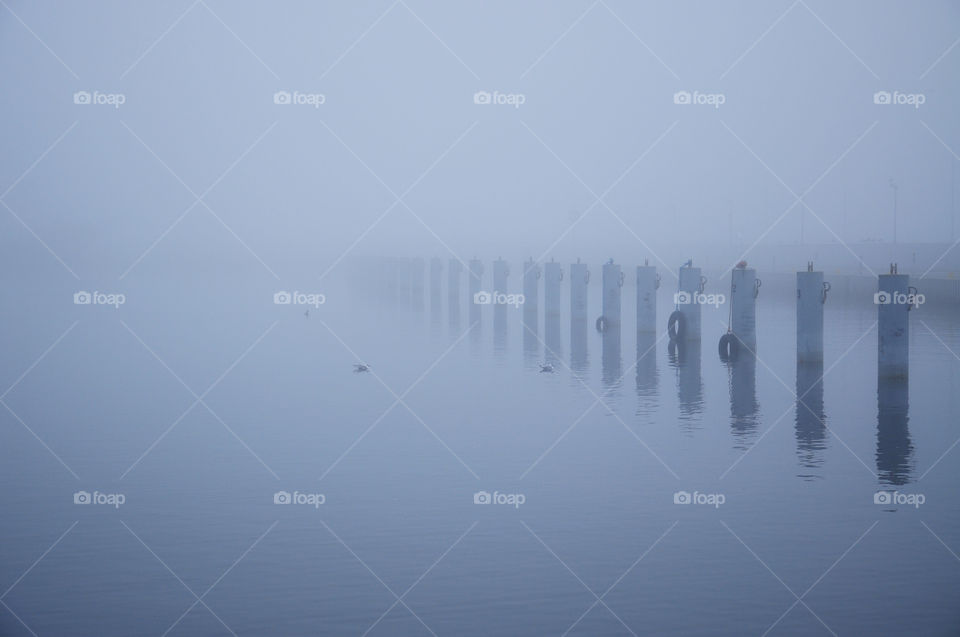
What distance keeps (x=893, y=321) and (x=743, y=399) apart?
468 cm

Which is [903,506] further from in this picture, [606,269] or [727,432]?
[606,269]

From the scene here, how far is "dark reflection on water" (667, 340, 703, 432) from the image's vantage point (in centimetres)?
2736

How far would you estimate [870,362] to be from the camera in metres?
38.2

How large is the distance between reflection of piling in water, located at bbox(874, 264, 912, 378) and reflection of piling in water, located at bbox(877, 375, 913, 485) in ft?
1.23

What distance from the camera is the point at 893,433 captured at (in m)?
25.2

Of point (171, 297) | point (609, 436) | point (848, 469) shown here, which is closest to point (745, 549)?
point (848, 469)

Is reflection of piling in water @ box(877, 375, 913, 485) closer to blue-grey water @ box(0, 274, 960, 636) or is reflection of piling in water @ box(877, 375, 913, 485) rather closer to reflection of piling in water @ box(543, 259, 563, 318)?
blue-grey water @ box(0, 274, 960, 636)

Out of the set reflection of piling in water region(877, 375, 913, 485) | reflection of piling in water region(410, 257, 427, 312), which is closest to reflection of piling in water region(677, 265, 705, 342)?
reflection of piling in water region(877, 375, 913, 485)

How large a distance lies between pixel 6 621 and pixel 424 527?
6.17 metres

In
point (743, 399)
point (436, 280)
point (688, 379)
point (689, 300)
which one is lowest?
point (743, 399)

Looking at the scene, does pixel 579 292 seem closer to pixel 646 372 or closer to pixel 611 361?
pixel 611 361

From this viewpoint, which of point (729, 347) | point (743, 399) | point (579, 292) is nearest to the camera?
point (743, 399)

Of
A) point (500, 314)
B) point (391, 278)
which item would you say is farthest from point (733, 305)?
point (391, 278)

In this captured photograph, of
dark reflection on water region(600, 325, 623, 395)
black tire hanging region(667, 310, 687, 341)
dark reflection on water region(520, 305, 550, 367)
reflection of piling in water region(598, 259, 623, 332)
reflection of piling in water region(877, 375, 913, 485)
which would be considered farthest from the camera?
reflection of piling in water region(598, 259, 623, 332)
